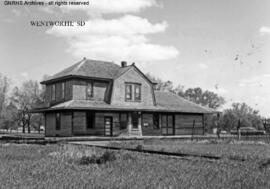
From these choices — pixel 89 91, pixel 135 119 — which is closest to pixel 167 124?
pixel 135 119

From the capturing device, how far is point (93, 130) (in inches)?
1559

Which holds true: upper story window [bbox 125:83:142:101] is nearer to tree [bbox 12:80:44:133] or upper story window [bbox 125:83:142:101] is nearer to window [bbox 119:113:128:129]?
window [bbox 119:113:128:129]

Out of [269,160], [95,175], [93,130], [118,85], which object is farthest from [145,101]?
[95,175]

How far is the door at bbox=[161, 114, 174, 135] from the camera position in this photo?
45.9m

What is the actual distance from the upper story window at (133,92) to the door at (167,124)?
4290 millimetres

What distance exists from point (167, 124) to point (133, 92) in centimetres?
613

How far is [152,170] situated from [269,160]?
193 inches

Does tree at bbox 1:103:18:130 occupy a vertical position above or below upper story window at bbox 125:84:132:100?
below

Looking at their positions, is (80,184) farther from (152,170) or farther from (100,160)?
(100,160)

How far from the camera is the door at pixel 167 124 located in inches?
1809

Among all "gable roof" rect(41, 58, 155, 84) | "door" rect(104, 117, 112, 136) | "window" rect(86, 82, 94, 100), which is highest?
"gable roof" rect(41, 58, 155, 84)

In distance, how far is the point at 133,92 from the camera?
143ft

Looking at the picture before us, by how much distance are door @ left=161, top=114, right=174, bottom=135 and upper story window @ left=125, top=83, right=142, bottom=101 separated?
14.1 ft

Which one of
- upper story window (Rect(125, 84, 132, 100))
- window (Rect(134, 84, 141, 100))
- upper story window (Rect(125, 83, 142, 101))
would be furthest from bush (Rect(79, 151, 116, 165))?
window (Rect(134, 84, 141, 100))
